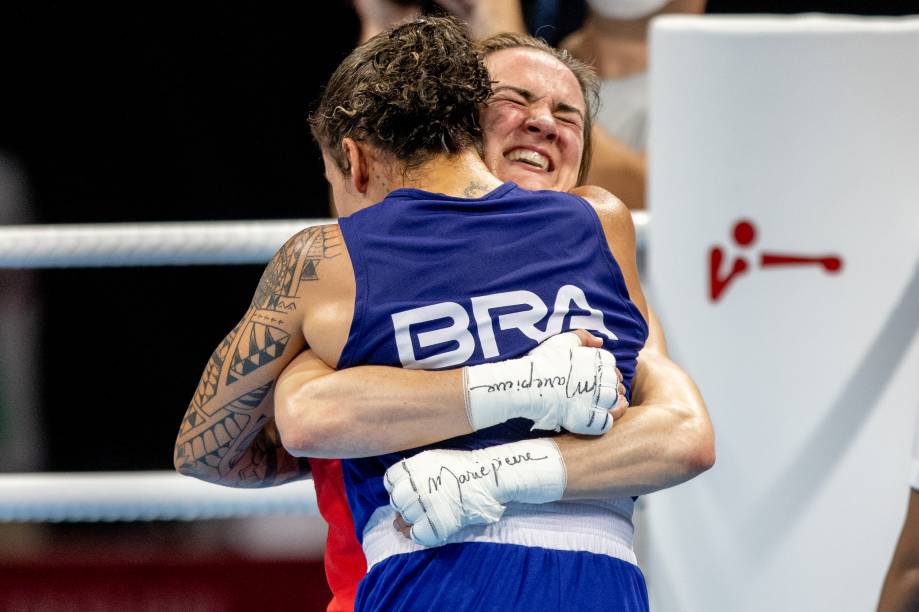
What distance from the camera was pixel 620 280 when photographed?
113 centimetres

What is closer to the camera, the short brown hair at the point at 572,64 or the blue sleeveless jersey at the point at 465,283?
the blue sleeveless jersey at the point at 465,283

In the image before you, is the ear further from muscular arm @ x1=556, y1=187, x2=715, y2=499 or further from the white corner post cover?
the white corner post cover

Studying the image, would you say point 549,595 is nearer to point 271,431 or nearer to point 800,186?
point 271,431

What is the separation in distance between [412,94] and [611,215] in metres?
0.25

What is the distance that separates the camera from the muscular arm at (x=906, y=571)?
4.37 ft

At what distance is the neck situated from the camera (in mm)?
1104

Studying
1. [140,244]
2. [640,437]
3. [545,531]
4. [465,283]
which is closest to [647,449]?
[640,437]

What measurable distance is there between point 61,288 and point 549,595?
3062mm

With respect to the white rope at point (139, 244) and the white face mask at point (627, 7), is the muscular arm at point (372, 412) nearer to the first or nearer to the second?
the white rope at point (139, 244)

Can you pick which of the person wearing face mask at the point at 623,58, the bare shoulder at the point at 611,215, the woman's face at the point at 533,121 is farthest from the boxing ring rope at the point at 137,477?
the person wearing face mask at the point at 623,58

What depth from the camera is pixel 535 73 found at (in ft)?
4.28

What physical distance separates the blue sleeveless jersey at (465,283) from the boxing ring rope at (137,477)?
72 cm

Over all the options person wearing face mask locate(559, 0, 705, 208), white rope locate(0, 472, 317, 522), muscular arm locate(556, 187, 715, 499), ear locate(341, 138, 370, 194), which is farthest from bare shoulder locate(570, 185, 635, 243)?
person wearing face mask locate(559, 0, 705, 208)

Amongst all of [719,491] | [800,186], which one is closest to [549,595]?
[719,491]
